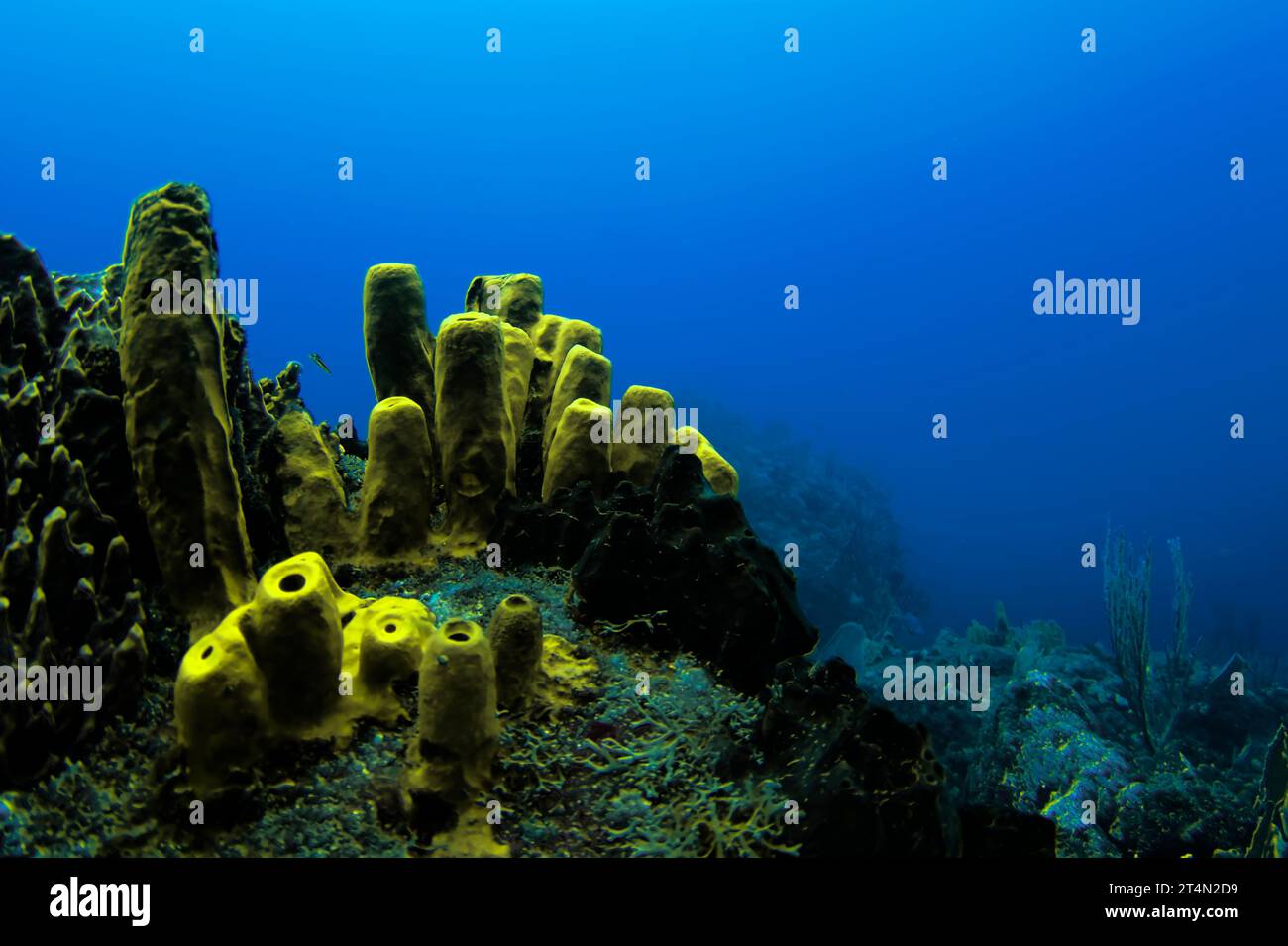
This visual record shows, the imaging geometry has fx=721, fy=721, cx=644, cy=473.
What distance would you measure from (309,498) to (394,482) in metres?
0.46

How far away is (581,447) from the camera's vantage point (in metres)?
4.08

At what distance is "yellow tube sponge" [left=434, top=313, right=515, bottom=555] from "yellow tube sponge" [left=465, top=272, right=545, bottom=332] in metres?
1.47

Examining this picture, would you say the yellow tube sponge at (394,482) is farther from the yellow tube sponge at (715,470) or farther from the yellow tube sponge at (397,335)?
the yellow tube sponge at (715,470)

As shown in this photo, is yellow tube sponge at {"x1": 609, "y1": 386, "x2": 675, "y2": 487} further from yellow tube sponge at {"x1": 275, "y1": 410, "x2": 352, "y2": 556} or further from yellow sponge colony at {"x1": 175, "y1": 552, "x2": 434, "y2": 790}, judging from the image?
yellow sponge colony at {"x1": 175, "y1": 552, "x2": 434, "y2": 790}

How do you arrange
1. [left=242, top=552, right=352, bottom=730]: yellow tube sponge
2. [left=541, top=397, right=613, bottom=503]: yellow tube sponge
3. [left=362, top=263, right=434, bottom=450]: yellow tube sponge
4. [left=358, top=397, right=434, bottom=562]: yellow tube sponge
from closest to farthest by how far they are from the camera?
1. [left=242, top=552, right=352, bottom=730]: yellow tube sponge
2. [left=358, top=397, right=434, bottom=562]: yellow tube sponge
3. [left=541, top=397, right=613, bottom=503]: yellow tube sponge
4. [left=362, top=263, right=434, bottom=450]: yellow tube sponge

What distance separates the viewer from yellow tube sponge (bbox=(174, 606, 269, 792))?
2.13 meters

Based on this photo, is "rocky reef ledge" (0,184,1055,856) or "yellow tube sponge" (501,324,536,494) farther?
"yellow tube sponge" (501,324,536,494)

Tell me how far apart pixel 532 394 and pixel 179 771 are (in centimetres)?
330

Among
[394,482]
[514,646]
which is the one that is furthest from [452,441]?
[514,646]

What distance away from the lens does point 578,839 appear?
7.23 ft

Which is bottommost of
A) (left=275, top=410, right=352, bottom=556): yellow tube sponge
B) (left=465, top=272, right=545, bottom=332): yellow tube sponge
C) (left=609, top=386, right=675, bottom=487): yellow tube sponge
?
(left=275, top=410, right=352, bottom=556): yellow tube sponge

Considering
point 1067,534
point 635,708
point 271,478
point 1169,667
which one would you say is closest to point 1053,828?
point 635,708

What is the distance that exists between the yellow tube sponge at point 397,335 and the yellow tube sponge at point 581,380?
0.79 meters

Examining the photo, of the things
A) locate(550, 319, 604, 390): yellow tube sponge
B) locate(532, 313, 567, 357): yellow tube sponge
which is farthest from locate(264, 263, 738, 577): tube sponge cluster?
locate(532, 313, 567, 357): yellow tube sponge
